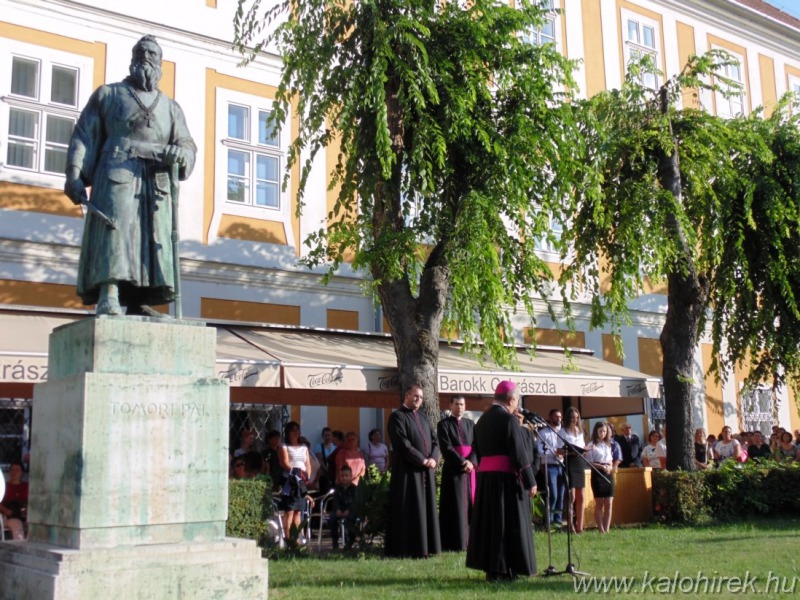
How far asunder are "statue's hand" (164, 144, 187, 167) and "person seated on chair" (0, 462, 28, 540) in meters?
5.67

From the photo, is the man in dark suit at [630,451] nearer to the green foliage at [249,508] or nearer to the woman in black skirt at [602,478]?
the woman in black skirt at [602,478]

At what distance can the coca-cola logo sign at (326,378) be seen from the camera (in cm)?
1300

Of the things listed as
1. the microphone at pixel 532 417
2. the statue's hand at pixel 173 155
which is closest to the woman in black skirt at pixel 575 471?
the microphone at pixel 532 417

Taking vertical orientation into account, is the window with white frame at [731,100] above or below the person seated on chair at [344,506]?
above

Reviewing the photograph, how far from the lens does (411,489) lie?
11.0 meters

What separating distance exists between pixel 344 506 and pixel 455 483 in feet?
5.36

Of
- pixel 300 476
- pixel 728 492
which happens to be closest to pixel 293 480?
pixel 300 476

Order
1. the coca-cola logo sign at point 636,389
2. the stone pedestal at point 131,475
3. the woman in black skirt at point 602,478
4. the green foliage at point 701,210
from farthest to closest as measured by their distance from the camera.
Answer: the coca-cola logo sign at point 636,389 → the green foliage at point 701,210 → the woman in black skirt at point 602,478 → the stone pedestal at point 131,475

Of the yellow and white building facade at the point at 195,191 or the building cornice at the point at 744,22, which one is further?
the building cornice at the point at 744,22

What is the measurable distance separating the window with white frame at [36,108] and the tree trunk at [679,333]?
30.2 ft

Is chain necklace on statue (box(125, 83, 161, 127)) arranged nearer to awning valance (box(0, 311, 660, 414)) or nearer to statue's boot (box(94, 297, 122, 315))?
statue's boot (box(94, 297, 122, 315))

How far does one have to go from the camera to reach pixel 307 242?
12930 mm

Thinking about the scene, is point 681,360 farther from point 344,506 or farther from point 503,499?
point 503,499

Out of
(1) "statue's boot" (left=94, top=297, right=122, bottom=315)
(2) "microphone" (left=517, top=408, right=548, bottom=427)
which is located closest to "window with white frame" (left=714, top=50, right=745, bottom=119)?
(2) "microphone" (left=517, top=408, right=548, bottom=427)
